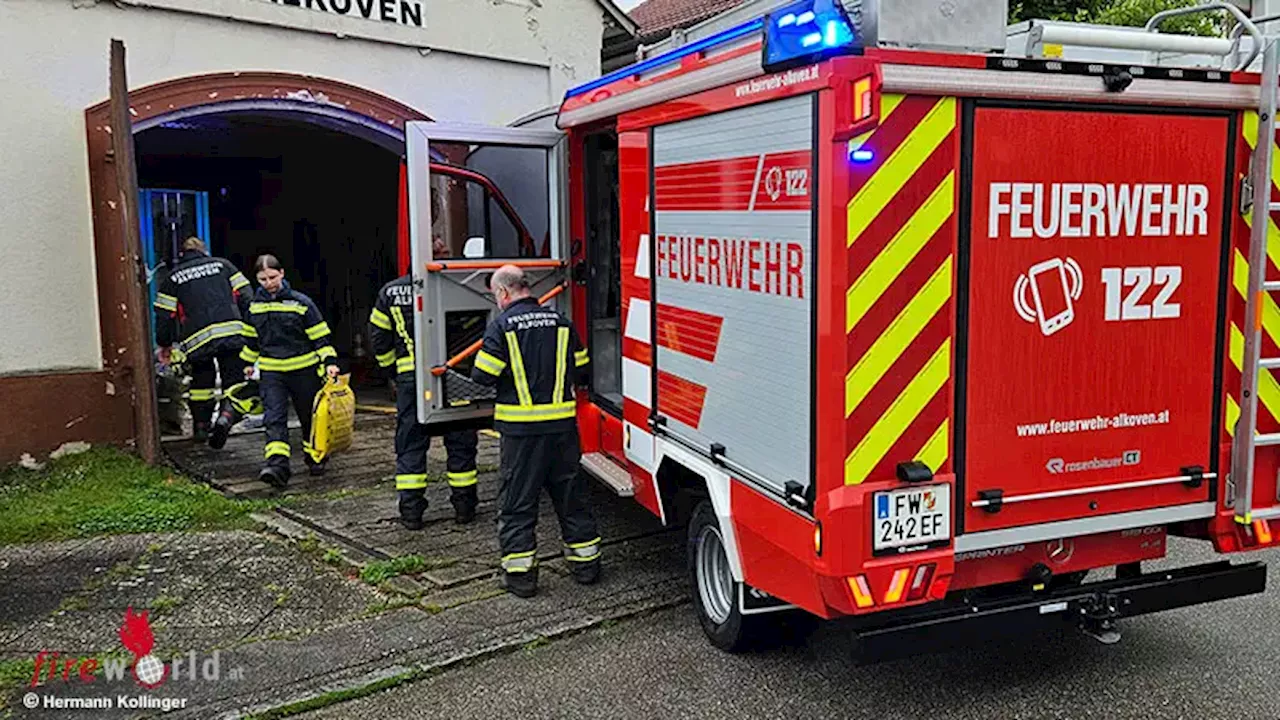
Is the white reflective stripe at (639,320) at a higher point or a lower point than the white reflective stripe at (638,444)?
higher

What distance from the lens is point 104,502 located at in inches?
268

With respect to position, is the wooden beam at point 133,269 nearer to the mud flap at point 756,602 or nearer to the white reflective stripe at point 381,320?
the white reflective stripe at point 381,320

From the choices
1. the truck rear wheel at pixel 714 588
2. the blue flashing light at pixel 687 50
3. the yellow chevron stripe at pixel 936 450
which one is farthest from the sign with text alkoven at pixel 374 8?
the yellow chevron stripe at pixel 936 450

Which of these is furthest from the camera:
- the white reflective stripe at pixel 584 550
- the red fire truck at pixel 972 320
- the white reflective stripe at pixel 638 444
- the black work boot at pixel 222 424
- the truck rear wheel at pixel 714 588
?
the black work boot at pixel 222 424

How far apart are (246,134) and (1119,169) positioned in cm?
1146

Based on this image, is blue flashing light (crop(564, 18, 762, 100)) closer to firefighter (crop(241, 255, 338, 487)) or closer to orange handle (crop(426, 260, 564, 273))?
orange handle (crop(426, 260, 564, 273))

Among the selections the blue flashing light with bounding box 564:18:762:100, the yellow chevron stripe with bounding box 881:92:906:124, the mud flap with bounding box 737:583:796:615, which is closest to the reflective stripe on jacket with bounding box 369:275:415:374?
the blue flashing light with bounding box 564:18:762:100

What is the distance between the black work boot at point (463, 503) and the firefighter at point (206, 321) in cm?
292

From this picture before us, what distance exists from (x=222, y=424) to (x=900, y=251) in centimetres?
677

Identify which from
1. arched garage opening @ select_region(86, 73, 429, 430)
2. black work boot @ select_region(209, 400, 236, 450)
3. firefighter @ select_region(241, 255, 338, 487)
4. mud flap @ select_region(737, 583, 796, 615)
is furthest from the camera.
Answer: arched garage opening @ select_region(86, 73, 429, 430)

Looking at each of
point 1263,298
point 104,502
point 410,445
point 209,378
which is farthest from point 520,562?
point 209,378

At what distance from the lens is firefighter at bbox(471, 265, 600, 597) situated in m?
5.16

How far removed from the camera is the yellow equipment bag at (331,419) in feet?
24.1

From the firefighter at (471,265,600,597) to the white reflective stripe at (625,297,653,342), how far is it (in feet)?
1.09
